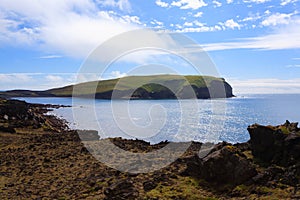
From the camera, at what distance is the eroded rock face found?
2256 centimetres

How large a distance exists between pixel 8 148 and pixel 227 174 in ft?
103

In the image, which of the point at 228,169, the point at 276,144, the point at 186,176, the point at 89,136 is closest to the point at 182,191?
the point at 186,176

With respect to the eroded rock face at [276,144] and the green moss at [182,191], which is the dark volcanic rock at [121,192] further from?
the eroded rock face at [276,144]

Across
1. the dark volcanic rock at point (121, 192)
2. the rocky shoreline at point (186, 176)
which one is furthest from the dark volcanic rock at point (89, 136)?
the dark volcanic rock at point (121, 192)

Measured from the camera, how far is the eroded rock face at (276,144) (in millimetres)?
22562

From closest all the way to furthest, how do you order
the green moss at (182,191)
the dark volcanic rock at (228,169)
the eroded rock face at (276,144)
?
the green moss at (182,191)
the dark volcanic rock at (228,169)
the eroded rock face at (276,144)

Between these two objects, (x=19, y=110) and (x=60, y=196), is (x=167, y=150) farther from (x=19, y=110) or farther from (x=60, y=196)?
(x=19, y=110)

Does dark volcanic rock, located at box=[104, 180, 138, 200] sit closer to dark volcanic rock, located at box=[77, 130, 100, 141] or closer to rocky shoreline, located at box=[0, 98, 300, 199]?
rocky shoreline, located at box=[0, 98, 300, 199]

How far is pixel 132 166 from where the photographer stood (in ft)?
94.8

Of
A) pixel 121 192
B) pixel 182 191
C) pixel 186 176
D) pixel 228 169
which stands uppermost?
pixel 228 169

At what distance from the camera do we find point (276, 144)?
2412cm

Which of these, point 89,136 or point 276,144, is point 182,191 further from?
point 89,136

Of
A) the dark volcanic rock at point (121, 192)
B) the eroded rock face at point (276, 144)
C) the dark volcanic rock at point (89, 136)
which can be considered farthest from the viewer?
the dark volcanic rock at point (89, 136)

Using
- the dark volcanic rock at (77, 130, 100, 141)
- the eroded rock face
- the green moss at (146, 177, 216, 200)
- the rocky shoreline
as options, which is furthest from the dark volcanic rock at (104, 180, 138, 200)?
the dark volcanic rock at (77, 130, 100, 141)
